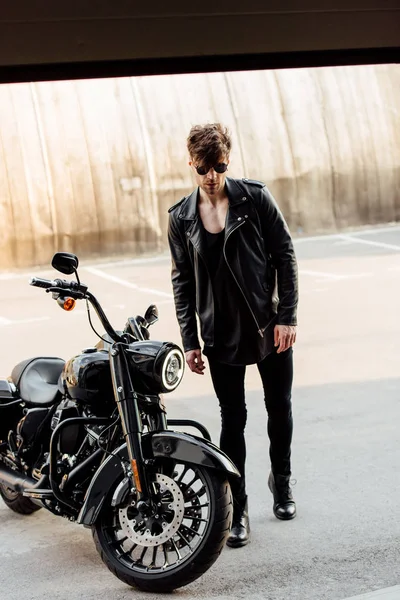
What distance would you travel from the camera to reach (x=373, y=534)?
456 centimetres

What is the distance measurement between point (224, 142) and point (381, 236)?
11.4 metres

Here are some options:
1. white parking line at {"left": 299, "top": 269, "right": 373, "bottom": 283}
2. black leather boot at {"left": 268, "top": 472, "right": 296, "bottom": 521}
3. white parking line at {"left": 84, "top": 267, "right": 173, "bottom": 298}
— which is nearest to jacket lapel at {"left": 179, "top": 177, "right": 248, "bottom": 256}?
black leather boot at {"left": 268, "top": 472, "right": 296, "bottom": 521}

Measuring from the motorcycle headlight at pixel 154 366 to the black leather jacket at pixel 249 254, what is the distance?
1.11 ft

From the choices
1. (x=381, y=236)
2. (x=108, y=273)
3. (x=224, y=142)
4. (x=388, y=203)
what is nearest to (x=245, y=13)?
(x=224, y=142)

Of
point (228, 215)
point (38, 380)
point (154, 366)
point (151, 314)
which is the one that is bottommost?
point (38, 380)

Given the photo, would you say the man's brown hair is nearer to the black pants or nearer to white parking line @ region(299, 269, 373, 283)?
the black pants

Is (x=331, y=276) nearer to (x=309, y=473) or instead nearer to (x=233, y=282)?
(x=309, y=473)

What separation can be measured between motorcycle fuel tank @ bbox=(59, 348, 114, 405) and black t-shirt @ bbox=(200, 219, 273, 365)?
1.59 feet

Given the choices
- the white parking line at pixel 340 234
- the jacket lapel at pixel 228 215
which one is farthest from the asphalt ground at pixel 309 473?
the white parking line at pixel 340 234

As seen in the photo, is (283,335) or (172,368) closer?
(172,368)

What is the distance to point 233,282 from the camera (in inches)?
175

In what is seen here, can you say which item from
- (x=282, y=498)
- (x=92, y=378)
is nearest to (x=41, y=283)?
(x=92, y=378)

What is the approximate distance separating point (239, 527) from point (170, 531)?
559mm

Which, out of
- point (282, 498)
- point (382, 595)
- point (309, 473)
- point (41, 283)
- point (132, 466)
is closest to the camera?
point (382, 595)
